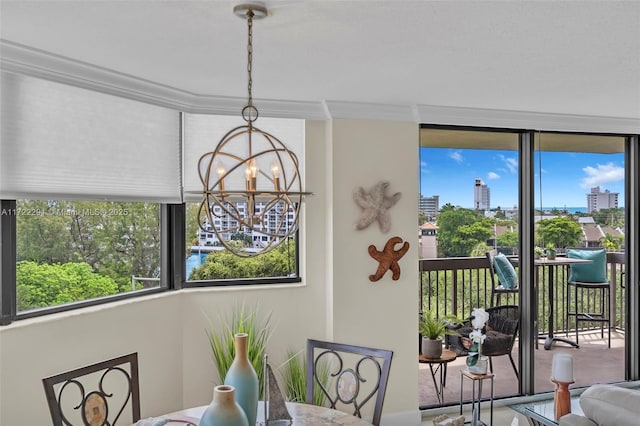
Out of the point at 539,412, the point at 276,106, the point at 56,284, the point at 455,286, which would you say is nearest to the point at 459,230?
the point at 455,286

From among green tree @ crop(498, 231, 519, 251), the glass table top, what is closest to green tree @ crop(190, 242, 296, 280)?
green tree @ crop(498, 231, 519, 251)

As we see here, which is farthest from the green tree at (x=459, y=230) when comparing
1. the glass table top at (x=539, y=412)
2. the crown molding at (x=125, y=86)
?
the glass table top at (x=539, y=412)

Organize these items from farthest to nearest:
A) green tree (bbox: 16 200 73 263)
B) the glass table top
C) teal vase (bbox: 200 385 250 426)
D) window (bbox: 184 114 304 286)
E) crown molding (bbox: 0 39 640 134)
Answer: window (bbox: 184 114 304 286) < green tree (bbox: 16 200 73 263) < crown molding (bbox: 0 39 640 134) < the glass table top < teal vase (bbox: 200 385 250 426)

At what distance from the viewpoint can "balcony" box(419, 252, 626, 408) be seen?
439 cm

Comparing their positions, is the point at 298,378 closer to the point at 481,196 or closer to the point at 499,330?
the point at 499,330

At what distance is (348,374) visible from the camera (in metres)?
3.56

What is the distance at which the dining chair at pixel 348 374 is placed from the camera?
2666 millimetres

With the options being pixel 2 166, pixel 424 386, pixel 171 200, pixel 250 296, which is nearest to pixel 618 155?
pixel 424 386

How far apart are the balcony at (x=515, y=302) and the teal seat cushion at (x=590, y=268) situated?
0.25ft

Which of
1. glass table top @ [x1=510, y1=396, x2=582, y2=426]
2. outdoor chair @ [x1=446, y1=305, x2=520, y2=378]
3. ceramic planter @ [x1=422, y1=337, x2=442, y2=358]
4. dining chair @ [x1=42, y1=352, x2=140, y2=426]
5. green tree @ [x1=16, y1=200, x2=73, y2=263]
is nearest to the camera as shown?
dining chair @ [x1=42, y1=352, x2=140, y2=426]

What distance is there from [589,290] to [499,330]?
0.98 m

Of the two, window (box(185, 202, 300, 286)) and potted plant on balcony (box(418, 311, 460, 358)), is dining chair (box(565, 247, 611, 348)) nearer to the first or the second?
potted plant on balcony (box(418, 311, 460, 358))

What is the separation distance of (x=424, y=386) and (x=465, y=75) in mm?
2533

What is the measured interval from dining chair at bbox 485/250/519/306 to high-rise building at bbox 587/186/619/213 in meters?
0.96
